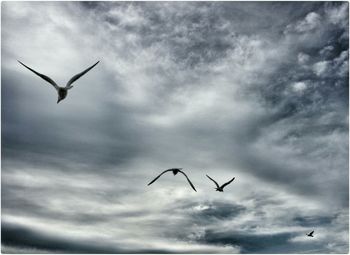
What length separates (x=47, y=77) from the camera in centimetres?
4409

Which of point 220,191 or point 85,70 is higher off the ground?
point 220,191

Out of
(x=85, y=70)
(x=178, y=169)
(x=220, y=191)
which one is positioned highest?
(x=220, y=191)

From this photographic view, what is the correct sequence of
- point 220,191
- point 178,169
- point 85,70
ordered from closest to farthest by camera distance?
point 85,70, point 178,169, point 220,191

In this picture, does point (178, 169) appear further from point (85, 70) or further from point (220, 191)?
point (220, 191)

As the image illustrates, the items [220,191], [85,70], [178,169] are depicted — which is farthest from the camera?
[220,191]

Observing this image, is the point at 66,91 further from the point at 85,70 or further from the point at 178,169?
the point at 178,169

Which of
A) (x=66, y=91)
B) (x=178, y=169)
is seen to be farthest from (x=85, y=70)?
(x=178, y=169)

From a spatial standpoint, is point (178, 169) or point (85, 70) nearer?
point (85, 70)

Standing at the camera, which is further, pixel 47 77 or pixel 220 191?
pixel 220 191

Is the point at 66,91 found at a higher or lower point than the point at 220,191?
lower

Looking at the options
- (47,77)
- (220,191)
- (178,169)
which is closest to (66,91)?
(47,77)

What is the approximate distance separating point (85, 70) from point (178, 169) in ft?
68.1

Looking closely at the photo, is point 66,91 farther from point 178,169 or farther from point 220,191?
point 220,191

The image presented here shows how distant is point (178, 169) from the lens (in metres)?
54.8
